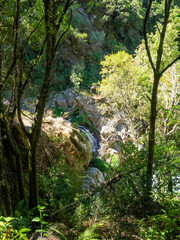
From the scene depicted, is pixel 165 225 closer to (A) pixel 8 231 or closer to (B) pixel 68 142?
(A) pixel 8 231

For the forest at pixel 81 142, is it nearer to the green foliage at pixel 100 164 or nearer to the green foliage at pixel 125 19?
the green foliage at pixel 100 164

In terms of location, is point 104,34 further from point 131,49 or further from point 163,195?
point 163,195

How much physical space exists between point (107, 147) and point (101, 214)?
9707 mm

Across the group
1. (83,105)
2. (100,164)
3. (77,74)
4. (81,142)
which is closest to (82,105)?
(83,105)

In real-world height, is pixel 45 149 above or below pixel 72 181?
above

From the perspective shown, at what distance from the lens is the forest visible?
6.86 ft

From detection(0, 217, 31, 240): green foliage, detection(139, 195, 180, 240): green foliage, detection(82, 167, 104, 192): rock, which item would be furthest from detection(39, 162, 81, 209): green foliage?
detection(0, 217, 31, 240): green foliage

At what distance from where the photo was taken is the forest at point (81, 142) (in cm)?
209

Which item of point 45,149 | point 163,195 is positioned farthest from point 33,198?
point 45,149

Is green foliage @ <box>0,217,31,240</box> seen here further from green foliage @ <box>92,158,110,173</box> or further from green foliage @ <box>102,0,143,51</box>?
green foliage @ <box>102,0,143,51</box>

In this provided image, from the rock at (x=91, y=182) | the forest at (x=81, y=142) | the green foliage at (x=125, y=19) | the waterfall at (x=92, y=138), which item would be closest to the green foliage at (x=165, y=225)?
the forest at (x=81, y=142)

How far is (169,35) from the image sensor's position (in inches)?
276

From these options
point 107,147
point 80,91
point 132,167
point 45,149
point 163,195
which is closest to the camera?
point 163,195

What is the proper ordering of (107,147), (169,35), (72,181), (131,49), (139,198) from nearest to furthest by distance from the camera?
(139,198), (72,181), (169,35), (107,147), (131,49)
